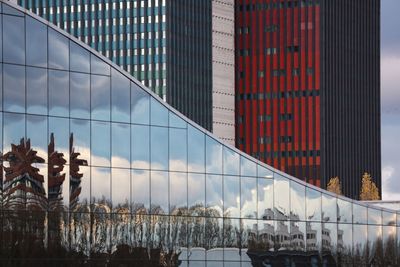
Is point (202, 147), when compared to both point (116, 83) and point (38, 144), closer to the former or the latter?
point (116, 83)

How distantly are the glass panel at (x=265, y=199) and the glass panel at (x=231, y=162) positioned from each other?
1.75 m

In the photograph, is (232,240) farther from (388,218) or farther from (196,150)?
(388,218)

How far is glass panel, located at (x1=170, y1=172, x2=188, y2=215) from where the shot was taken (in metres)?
70.8

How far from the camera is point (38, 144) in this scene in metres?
65.1

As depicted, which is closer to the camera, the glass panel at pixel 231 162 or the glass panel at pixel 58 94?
the glass panel at pixel 58 94

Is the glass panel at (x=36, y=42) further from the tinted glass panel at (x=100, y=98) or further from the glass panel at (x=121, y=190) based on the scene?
the glass panel at (x=121, y=190)

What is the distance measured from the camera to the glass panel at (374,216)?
262 feet

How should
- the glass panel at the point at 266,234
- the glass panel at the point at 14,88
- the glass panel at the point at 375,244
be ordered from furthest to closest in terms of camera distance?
the glass panel at the point at 375,244
the glass panel at the point at 266,234
the glass panel at the point at 14,88

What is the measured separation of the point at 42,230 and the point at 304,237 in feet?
59.8

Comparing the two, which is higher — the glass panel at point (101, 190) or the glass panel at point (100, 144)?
the glass panel at point (100, 144)

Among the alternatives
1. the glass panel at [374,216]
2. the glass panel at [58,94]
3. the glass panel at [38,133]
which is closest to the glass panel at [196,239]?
the glass panel at [58,94]

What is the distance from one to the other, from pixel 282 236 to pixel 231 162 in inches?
220

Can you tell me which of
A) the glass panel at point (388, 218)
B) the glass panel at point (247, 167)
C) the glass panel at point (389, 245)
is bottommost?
the glass panel at point (389, 245)

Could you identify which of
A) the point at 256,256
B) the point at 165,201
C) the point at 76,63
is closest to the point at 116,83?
→ the point at 76,63
